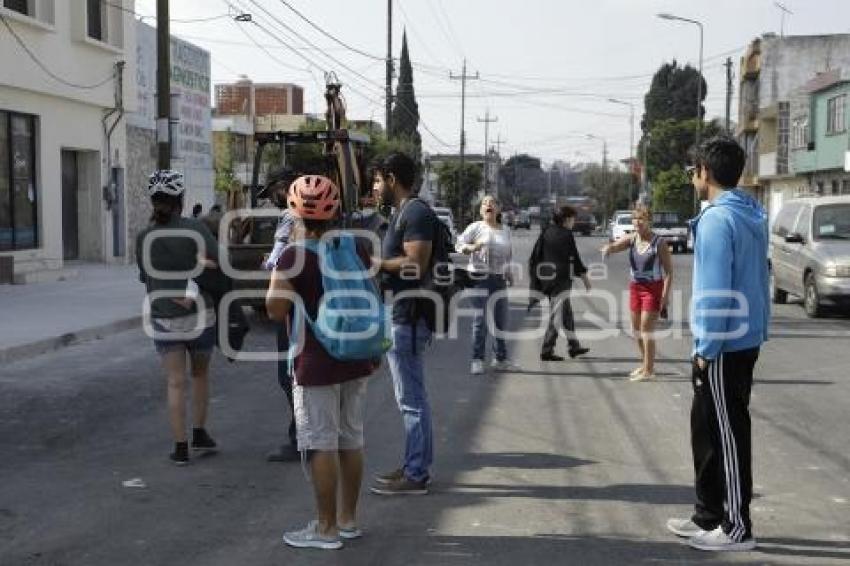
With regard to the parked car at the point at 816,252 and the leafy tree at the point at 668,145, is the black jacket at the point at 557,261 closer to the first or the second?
the parked car at the point at 816,252

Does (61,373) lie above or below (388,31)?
below

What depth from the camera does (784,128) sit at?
46.3 metres

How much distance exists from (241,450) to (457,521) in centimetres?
218

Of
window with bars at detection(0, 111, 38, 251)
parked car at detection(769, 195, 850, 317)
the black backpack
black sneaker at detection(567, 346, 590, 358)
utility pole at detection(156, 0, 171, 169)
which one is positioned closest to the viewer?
the black backpack

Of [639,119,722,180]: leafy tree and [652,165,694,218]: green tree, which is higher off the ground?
[639,119,722,180]: leafy tree

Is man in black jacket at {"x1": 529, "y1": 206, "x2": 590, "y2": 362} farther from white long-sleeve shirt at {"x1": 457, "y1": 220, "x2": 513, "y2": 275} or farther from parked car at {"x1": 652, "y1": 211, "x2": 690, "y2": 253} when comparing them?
parked car at {"x1": 652, "y1": 211, "x2": 690, "y2": 253}

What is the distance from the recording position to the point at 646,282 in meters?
9.74

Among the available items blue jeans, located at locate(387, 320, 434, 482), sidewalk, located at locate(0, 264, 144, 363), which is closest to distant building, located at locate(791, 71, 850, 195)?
sidewalk, located at locate(0, 264, 144, 363)

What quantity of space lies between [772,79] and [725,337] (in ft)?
178

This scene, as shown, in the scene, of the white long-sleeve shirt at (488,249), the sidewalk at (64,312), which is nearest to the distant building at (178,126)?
the sidewalk at (64,312)

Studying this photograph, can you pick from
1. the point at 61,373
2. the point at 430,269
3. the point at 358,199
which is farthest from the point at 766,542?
the point at 358,199

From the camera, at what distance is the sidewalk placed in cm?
1143

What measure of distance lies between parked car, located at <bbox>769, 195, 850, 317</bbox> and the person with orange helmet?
11.9 m

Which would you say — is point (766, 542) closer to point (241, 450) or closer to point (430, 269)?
point (430, 269)
